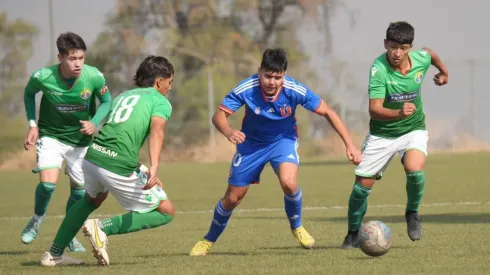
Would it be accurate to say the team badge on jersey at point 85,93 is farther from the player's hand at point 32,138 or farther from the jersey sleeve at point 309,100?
the jersey sleeve at point 309,100

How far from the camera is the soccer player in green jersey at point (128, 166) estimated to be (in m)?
9.08

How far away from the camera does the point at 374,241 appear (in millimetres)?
9375

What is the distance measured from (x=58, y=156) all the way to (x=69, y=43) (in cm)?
133

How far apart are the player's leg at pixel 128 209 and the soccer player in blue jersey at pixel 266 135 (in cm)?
103

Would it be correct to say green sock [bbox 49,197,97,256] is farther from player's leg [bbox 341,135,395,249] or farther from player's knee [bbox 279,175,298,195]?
player's leg [bbox 341,135,395,249]

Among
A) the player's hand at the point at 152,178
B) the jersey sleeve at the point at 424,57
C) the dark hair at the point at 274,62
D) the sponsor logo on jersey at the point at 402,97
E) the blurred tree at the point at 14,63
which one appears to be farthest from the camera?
the blurred tree at the point at 14,63

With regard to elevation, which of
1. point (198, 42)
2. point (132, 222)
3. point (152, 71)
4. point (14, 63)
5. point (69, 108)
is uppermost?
point (152, 71)

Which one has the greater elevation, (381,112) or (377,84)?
(377,84)

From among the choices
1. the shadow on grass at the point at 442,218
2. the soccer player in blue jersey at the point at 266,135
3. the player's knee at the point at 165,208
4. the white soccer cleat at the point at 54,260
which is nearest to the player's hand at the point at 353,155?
A: the soccer player in blue jersey at the point at 266,135

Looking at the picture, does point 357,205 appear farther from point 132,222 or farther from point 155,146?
point 155,146

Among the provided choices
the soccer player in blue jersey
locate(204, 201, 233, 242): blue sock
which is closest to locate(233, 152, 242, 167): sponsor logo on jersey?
the soccer player in blue jersey

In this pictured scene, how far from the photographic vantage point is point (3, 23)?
36.4 metres

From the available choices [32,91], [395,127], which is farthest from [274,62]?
[32,91]

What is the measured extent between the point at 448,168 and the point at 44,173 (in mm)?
14497
